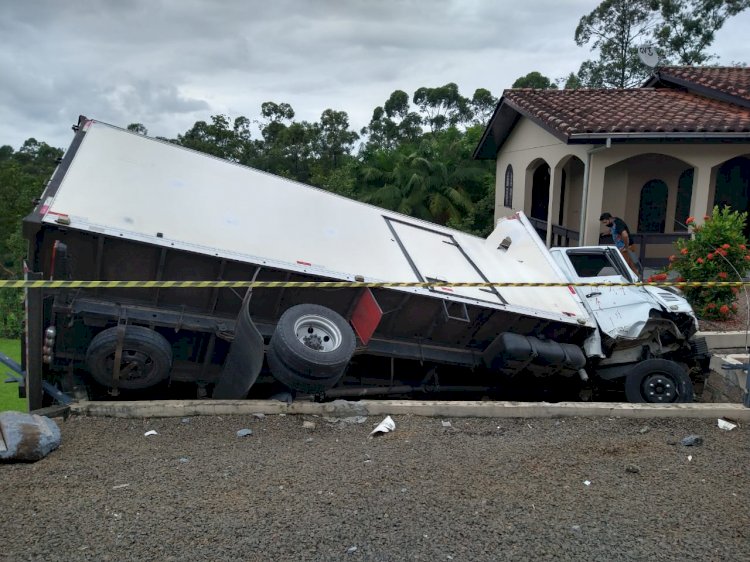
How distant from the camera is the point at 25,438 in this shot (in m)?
4.39

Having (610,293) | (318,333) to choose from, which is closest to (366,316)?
(318,333)

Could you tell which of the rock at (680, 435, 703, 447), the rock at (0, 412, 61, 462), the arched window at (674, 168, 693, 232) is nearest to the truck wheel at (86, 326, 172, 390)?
the rock at (0, 412, 61, 462)

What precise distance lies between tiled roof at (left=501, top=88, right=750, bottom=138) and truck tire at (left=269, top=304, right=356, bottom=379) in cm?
880

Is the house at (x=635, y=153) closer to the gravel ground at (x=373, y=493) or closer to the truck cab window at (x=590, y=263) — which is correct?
the truck cab window at (x=590, y=263)

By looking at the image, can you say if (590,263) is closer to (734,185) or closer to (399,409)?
(399,409)

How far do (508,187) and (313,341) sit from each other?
1503 centimetres

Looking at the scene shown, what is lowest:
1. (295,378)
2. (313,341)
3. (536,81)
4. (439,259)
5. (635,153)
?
(295,378)

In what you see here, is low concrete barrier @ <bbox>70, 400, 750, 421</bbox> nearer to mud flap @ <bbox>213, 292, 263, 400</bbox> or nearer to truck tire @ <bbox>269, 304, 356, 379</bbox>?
mud flap @ <bbox>213, 292, 263, 400</bbox>

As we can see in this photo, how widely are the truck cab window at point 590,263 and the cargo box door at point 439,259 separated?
5.58 ft

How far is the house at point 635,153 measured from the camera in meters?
12.8

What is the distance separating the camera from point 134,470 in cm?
429

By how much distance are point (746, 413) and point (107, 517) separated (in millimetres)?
5315

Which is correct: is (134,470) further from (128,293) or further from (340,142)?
(340,142)

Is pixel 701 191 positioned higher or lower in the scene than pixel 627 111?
lower
